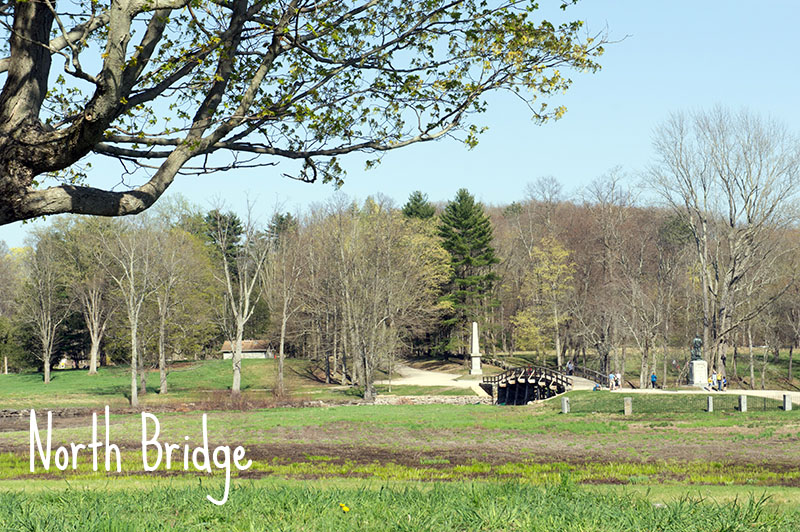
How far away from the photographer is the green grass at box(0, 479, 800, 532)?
5.54 meters

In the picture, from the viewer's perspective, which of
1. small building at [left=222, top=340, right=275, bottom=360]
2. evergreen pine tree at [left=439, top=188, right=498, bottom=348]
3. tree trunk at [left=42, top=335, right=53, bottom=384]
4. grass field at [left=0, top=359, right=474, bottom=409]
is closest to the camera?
grass field at [left=0, top=359, right=474, bottom=409]

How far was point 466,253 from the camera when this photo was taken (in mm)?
70125

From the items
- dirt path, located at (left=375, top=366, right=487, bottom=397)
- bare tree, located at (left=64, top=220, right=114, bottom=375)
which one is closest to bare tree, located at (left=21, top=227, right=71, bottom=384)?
bare tree, located at (left=64, top=220, right=114, bottom=375)

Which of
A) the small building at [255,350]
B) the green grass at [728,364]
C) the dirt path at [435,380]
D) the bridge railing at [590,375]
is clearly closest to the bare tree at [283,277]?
the small building at [255,350]

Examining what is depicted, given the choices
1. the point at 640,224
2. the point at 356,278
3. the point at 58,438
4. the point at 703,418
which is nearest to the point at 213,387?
the point at 356,278

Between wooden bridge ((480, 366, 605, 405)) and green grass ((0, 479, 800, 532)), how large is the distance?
39438mm

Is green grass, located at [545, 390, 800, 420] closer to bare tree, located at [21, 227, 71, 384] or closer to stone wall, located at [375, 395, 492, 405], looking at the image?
stone wall, located at [375, 395, 492, 405]

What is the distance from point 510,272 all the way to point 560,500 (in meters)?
71.4

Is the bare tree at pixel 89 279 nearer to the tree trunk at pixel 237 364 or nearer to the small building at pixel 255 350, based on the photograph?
the small building at pixel 255 350

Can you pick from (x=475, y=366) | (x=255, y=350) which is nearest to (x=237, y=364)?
(x=475, y=366)

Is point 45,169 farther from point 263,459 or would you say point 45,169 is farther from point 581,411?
point 581,411

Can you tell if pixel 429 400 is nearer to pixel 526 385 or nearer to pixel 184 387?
pixel 526 385

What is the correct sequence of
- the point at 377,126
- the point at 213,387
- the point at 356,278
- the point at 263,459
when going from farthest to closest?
the point at 213,387 → the point at 356,278 → the point at 263,459 → the point at 377,126

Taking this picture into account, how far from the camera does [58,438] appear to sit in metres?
24.8
